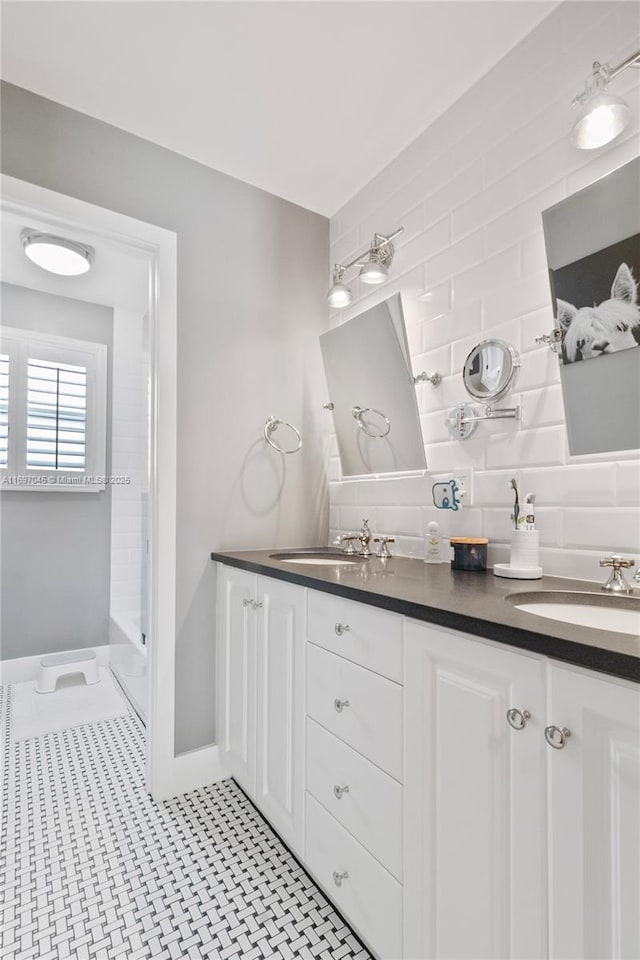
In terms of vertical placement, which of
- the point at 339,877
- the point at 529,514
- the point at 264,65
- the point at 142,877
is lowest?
the point at 142,877

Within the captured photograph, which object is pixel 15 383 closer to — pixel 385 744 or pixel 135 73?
pixel 135 73

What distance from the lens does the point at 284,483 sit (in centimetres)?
212

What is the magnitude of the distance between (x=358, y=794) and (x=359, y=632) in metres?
0.36

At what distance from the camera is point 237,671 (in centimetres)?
169

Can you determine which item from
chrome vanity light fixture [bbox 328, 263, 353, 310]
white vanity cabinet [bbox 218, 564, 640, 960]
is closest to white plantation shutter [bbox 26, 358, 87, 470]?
chrome vanity light fixture [bbox 328, 263, 353, 310]

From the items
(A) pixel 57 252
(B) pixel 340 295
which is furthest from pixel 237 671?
(A) pixel 57 252

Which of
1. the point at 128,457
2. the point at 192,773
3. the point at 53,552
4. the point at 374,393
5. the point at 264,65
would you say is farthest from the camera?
the point at 128,457

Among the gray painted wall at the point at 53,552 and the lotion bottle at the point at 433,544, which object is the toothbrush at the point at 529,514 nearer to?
the lotion bottle at the point at 433,544

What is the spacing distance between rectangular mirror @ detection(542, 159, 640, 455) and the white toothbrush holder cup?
259 millimetres

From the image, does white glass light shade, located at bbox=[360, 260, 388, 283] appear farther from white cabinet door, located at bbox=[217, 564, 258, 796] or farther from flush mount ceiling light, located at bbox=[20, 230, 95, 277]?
flush mount ceiling light, located at bbox=[20, 230, 95, 277]

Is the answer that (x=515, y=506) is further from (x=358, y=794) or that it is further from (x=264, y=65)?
(x=264, y=65)

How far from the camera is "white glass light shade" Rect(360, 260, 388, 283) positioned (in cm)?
183

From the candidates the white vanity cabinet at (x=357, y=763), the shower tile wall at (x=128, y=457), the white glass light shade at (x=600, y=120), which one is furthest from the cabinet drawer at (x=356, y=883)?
the shower tile wall at (x=128, y=457)

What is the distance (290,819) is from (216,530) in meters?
1.01
